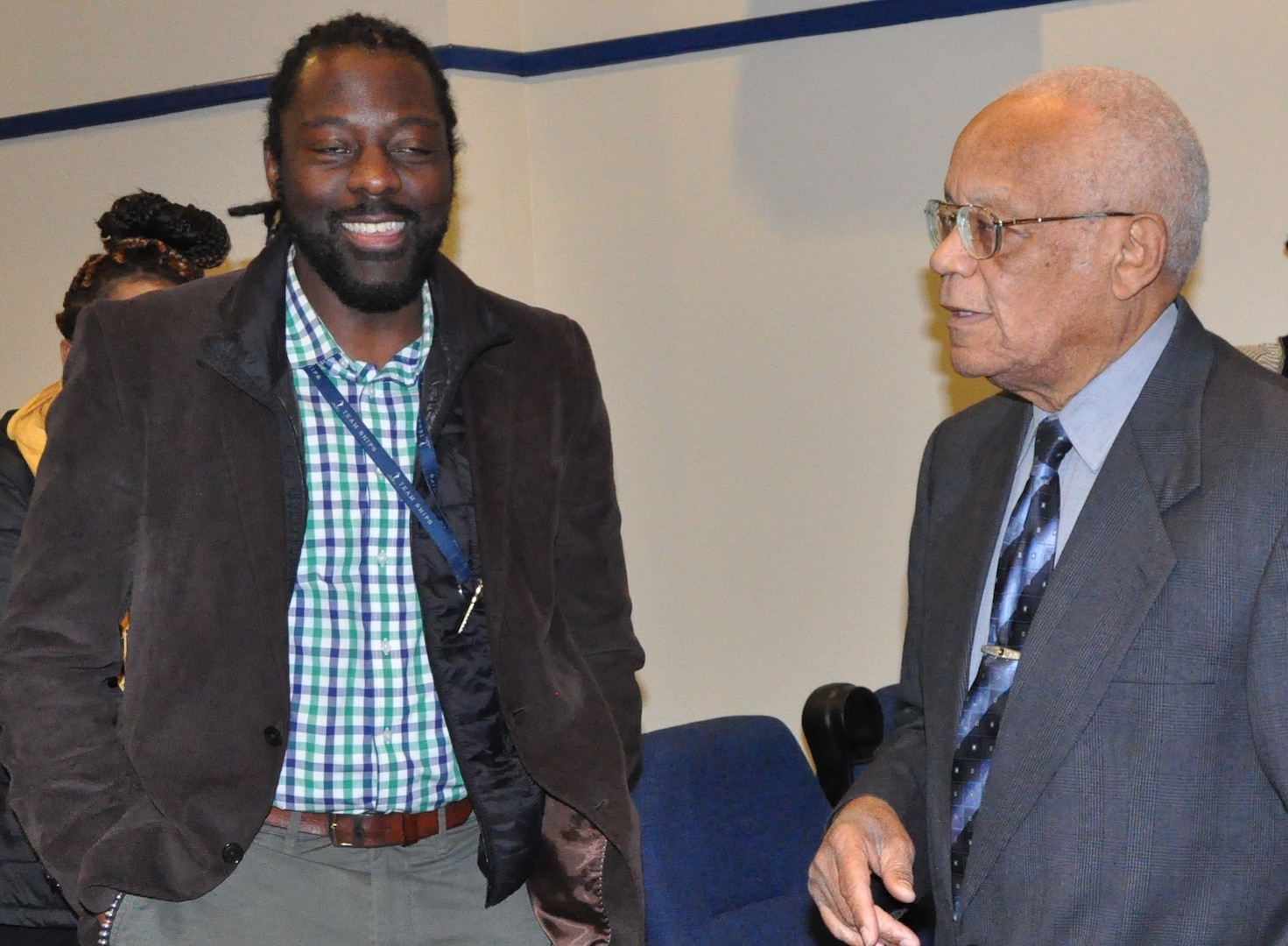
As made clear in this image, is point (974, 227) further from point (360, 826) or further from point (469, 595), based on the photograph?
point (360, 826)

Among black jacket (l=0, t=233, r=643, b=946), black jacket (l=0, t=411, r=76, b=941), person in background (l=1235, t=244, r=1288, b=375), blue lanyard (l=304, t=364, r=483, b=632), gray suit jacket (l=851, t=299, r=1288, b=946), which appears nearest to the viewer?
gray suit jacket (l=851, t=299, r=1288, b=946)

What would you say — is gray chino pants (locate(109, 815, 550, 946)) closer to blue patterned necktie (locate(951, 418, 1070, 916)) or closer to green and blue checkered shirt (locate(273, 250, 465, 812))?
green and blue checkered shirt (locate(273, 250, 465, 812))

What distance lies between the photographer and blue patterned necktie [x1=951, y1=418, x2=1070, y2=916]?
7.02ft

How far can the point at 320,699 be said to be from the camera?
2.35 metres

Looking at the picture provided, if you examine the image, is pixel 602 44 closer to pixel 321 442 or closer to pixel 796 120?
pixel 796 120

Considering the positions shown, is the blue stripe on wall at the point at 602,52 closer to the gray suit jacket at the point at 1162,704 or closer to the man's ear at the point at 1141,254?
the man's ear at the point at 1141,254

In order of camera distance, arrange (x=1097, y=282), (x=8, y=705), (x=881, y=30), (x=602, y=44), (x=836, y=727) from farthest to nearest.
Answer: (x=602, y=44), (x=881, y=30), (x=836, y=727), (x=8, y=705), (x=1097, y=282)

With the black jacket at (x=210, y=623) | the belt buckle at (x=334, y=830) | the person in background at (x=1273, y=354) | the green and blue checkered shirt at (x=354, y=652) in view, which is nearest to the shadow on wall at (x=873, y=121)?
the person in background at (x=1273, y=354)

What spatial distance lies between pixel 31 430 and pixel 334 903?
51.8 inches

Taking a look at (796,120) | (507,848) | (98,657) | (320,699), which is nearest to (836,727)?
(507,848)

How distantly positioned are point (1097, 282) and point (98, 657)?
1.58m

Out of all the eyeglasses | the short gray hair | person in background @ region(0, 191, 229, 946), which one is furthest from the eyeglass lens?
person in background @ region(0, 191, 229, 946)

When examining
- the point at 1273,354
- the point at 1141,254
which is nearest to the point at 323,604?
the point at 1141,254

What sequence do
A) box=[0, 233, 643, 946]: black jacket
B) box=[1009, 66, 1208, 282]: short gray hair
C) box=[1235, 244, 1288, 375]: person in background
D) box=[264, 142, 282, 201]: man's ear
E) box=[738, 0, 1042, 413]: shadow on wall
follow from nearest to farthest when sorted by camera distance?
box=[1009, 66, 1208, 282]: short gray hair → box=[0, 233, 643, 946]: black jacket → box=[264, 142, 282, 201]: man's ear → box=[1235, 244, 1288, 375]: person in background → box=[738, 0, 1042, 413]: shadow on wall
